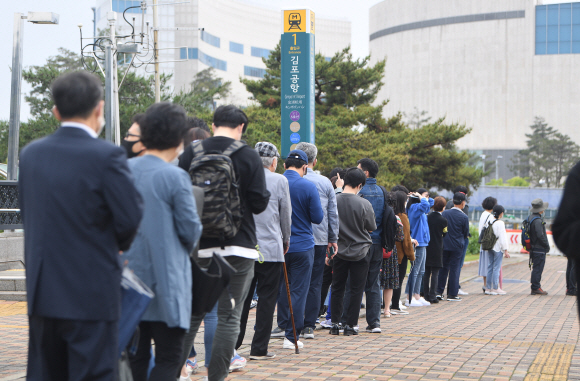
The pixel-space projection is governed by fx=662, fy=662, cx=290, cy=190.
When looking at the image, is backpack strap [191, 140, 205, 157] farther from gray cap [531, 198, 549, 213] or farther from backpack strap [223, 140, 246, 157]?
gray cap [531, 198, 549, 213]

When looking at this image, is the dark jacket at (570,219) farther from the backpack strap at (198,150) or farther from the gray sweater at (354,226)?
the gray sweater at (354,226)

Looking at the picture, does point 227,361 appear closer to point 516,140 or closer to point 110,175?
point 110,175

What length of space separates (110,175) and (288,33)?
12798 millimetres

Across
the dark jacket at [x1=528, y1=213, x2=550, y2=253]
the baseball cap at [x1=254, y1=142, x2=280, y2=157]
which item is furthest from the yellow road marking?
the dark jacket at [x1=528, y1=213, x2=550, y2=253]

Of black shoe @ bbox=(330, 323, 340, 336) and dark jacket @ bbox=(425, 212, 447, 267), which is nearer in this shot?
black shoe @ bbox=(330, 323, 340, 336)

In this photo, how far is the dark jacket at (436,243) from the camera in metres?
12.0

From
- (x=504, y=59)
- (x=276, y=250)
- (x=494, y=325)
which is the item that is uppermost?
(x=504, y=59)

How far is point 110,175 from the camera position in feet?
9.16

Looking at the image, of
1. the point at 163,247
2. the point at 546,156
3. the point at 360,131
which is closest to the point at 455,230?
the point at 163,247

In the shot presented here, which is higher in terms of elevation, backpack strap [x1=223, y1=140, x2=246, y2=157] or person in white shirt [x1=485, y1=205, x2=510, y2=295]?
backpack strap [x1=223, y1=140, x2=246, y2=157]

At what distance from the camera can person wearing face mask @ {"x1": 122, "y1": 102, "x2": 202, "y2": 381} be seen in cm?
334

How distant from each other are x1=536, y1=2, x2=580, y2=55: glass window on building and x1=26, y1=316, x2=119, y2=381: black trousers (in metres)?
103

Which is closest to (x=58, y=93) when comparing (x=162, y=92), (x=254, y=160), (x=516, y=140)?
(x=254, y=160)

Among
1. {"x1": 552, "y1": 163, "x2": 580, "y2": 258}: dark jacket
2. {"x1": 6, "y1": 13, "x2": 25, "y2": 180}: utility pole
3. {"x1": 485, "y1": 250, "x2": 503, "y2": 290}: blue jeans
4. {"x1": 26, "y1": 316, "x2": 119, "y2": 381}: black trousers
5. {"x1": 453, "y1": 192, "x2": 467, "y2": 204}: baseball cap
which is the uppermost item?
{"x1": 6, "y1": 13, "x2": 25, "y2": 180}: utility pole
